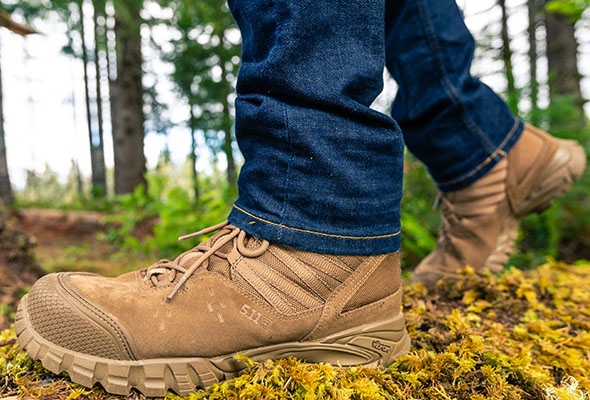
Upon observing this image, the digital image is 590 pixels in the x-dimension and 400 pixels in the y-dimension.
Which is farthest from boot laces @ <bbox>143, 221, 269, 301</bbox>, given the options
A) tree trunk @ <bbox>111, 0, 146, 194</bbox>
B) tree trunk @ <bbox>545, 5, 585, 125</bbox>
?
tree trunk @ <bbox>111, 0, 146, 194</bbox>

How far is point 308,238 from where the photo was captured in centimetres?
103

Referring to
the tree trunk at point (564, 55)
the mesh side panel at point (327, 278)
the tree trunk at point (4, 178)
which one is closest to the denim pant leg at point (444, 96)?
the mesh side panel at point (327, 278)

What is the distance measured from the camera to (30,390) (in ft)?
2.95

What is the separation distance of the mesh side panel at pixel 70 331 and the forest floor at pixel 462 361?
0.32ft

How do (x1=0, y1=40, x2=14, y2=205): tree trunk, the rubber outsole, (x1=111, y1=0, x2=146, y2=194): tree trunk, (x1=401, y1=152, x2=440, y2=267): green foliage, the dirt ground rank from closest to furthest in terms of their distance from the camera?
the rubber outsole → the dirt ground → (x1=401, y1=152, x2=440, y2=267): green foliage → (x1=111, y1=0, x2=146, y2=194): tree trunk → (x1=0, y1=40, x2=14, y2=205): tree trunk

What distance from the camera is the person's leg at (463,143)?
1.54 m

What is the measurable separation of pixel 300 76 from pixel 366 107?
21cm

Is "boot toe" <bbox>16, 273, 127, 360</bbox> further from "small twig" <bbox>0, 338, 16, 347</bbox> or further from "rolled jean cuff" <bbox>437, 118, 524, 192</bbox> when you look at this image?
"rolled jean cuff" <bbox>437, 118, 524, 192</bbox>

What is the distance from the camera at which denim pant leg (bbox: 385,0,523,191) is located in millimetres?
1531

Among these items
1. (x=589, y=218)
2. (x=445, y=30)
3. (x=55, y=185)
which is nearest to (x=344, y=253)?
(x=445, y=30)

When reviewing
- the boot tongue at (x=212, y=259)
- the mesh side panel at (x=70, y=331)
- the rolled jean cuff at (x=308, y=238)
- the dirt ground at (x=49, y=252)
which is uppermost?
the rolled jean cuff at (x=308, y=238)

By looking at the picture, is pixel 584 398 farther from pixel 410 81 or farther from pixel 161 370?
pixel 410 81

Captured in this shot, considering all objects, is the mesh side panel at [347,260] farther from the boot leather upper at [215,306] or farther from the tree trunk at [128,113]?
the tree trunk at [128,113]

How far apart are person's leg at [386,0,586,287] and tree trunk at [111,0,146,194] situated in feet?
26.0
